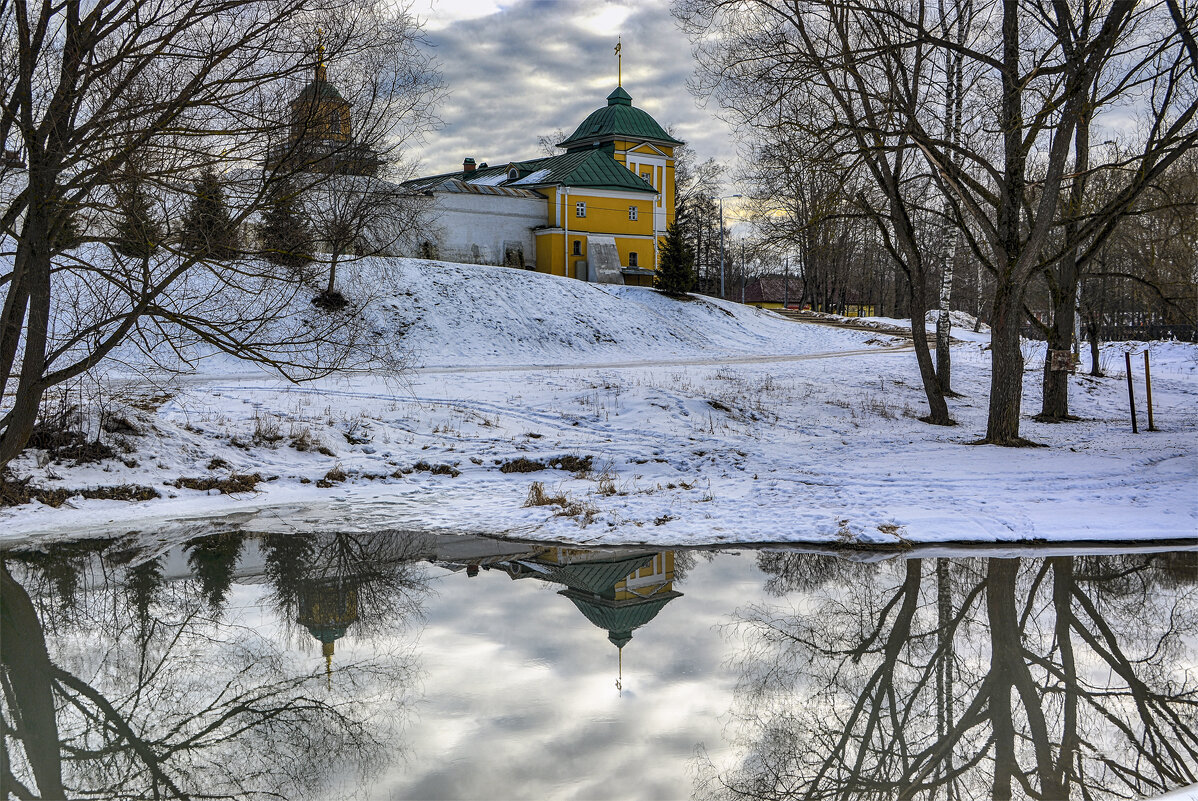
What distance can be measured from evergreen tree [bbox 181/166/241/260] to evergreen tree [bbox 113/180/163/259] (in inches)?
11.1

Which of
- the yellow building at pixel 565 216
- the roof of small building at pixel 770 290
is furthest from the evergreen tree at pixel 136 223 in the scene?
the roof of small building at pixel 770 290

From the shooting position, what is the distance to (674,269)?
44.3 meters

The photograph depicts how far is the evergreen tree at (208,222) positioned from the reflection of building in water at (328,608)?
10.7 ft

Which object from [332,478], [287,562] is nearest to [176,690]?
[287,562]

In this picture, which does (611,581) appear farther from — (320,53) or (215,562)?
(320,53)

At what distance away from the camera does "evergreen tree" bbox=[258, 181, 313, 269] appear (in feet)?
29.3

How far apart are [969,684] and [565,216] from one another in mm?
44266

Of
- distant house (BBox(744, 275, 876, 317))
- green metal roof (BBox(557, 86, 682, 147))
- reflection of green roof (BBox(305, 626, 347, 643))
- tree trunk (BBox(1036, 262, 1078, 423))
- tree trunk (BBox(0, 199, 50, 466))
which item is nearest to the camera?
reflection of green roof (BBox(305, 626, 347, 643))

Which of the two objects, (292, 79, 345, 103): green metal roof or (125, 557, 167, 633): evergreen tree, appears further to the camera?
(292, 79, 345, 103): green metal roof

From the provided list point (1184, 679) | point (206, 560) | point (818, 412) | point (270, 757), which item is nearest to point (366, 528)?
point (206, 560)

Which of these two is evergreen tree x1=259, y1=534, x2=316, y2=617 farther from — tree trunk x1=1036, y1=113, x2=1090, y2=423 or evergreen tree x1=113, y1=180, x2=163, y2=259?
tree trunk x1=1036, y1=113, x2=1090, y2=423

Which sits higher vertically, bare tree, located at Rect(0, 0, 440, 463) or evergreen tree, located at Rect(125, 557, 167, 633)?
bare tree, located at Rect(0, 0, 440, 463)

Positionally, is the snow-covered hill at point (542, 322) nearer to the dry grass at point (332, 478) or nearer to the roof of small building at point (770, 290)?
the dry grass at point (332, 478)

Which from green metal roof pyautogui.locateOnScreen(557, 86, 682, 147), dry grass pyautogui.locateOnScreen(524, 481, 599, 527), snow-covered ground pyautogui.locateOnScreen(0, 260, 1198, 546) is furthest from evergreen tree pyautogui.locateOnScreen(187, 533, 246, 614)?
green metal roof pyautogui.locateOnScreen(557, 86, 682, 147)
